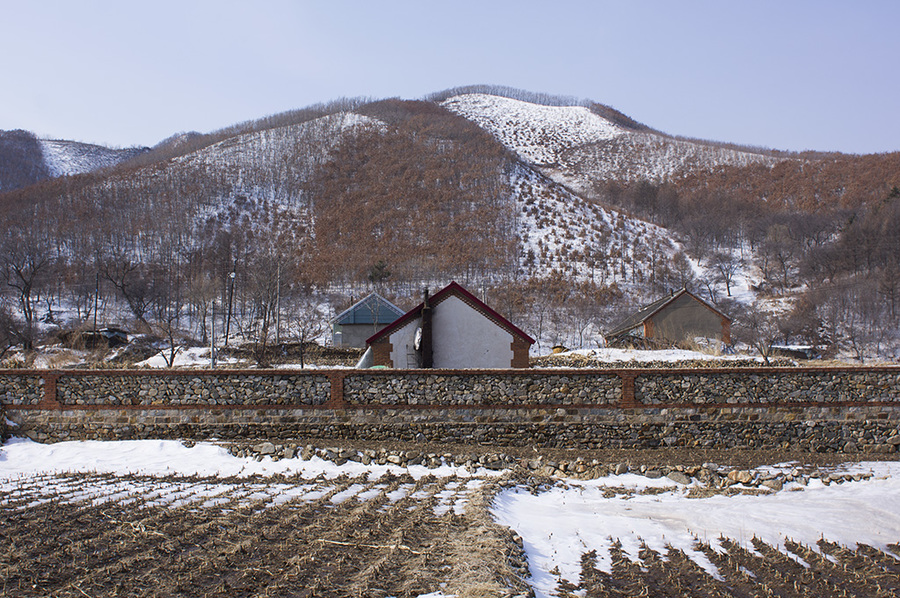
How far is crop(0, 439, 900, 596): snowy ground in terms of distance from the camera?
715 centimetres

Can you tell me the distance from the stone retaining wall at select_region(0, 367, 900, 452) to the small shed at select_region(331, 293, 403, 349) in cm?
2556

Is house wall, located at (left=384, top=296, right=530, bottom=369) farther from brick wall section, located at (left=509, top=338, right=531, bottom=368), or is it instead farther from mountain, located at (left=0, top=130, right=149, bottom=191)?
mountain, located at (left=0, top=130, right=149, bottom=191)

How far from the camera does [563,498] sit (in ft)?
32.0

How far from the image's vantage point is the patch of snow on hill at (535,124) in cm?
14100

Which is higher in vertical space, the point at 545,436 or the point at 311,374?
the point at 311,374

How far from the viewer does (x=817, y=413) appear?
14.7 meters

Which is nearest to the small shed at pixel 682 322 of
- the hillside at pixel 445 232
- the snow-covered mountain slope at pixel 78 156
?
the hillside at pixel 445 232

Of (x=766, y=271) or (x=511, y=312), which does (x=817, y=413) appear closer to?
(x=511, y=312)

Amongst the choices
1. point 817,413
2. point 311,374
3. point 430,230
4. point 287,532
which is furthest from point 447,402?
point 430,230

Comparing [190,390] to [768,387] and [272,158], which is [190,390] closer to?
[768,387]

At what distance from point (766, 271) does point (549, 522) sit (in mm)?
68619

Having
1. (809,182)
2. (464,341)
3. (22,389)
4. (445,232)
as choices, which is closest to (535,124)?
(809,182)

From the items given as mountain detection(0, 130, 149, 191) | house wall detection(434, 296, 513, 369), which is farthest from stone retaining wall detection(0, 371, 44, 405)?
mountain detection(0, 130, 149, 191)

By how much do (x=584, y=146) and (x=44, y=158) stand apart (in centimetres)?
13263
